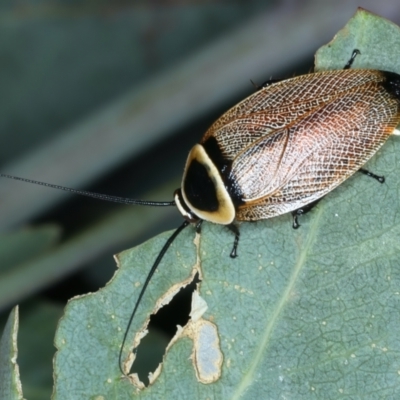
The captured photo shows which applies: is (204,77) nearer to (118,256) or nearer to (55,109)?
(55,109)

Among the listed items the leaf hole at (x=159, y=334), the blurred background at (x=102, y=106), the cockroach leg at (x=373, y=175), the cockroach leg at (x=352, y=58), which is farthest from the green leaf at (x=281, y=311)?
the blurred background at (x=102, y=106)

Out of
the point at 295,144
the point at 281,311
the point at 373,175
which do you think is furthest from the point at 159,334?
the point at 373,175

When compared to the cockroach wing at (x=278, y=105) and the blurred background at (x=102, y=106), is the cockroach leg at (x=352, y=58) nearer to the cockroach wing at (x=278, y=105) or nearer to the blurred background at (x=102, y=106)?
the cockroach wing at (x=278, y=105)

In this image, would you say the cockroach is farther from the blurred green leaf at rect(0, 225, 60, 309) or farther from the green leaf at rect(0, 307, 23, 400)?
the blurred green leaf at rect(0, 225, 60, 309)

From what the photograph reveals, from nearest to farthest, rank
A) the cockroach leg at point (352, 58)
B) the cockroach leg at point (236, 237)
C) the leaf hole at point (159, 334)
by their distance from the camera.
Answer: the cockroach leg at point (236, 237) → the cockroach leg at point (352, 58) → the leaf hole at point (159, 334)

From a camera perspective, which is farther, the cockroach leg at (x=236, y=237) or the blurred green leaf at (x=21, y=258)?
the blurred green leaf at (x=21, y=258)

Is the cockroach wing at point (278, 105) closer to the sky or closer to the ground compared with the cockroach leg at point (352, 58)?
closer to the ground

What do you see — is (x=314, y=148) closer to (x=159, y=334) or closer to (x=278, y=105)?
(x=278, y=105)
